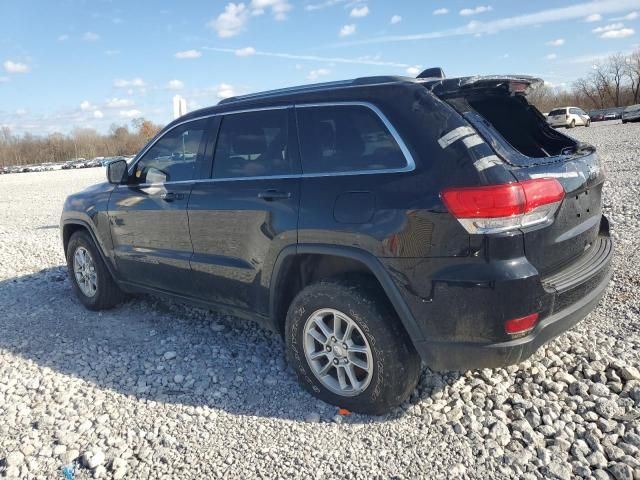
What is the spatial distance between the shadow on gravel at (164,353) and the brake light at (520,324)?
895 mm

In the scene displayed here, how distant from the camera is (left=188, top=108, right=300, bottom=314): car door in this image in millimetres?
3342

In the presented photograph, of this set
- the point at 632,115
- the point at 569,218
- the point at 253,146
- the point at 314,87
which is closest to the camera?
the point at 569,218

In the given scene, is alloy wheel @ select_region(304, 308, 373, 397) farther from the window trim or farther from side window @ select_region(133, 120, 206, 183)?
side window @ select_region(133, 120, 206, 183)

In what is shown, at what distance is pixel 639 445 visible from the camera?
8.74ft

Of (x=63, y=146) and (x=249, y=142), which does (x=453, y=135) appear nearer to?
(x=249, y=142)

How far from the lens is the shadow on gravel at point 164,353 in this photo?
3.46 m

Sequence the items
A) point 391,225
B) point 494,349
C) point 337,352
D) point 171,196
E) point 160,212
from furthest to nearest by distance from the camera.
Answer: point 160,212, point 171,196, point 337,352, point 391,225, point 494,349

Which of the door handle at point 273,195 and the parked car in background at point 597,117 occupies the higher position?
the parked car in background at point 597,117

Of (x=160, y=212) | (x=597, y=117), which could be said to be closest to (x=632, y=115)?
(x=597, y=117)

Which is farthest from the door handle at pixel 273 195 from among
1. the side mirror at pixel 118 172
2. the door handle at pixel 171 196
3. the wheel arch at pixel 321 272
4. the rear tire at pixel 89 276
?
the rear tire at pixel 89 276

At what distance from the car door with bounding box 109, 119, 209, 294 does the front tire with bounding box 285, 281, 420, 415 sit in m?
1.28

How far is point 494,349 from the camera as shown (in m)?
2.64

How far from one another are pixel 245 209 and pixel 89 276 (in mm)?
2597

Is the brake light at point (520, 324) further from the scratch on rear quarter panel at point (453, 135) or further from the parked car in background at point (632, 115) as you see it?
the parked car in background at point (632, 115)
